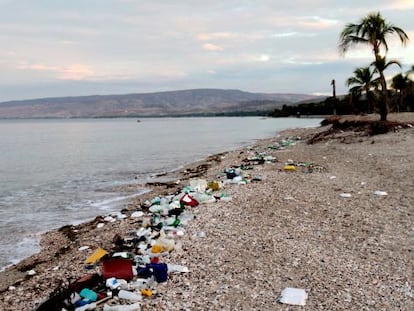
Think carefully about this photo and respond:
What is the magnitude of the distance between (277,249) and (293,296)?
136cm

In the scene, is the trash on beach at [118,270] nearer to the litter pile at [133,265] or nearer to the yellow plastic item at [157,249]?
the litter pile at [133,265]

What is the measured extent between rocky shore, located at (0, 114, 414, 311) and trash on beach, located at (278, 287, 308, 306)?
6 cm

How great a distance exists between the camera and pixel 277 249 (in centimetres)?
560

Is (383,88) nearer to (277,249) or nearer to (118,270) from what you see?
(277,249)

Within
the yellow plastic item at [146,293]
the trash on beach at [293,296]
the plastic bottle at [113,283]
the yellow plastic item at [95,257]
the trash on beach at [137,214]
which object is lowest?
the trash on beach at [137,214]

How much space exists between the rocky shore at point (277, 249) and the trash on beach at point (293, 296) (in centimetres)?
6

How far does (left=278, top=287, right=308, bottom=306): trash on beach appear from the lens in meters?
4.14

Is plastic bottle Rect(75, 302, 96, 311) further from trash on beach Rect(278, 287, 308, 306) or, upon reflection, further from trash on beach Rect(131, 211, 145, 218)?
trash on beach Rect(131, 211, 145, 218)

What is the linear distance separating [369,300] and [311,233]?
83.6 inches

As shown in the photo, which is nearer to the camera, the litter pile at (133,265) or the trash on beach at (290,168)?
the litter pile at (133,265)

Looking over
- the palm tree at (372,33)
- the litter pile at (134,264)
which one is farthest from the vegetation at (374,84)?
the litter pile at (134,264)

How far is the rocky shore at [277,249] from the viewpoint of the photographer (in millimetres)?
4324

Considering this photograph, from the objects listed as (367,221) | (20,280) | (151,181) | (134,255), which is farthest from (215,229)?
(151,181)

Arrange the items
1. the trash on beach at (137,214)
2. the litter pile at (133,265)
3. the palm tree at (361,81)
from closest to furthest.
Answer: the litter pile at (133,265) < the trash on beach at (137,214) < the palm tree at (361,81)
